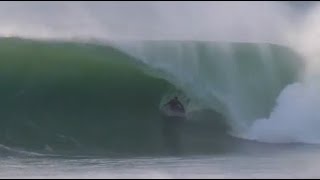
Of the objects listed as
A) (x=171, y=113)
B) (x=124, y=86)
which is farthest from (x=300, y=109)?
A: (x=124, y=86)

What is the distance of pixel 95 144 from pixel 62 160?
1268 millimetres

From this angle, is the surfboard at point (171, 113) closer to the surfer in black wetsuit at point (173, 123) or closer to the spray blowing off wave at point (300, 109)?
the surfer in black wetsuit at point (173, 123)

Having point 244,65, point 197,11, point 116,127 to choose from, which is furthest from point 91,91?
point 197,11

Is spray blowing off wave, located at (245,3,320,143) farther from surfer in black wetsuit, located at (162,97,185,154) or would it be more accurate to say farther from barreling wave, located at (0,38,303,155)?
surfer in black wetsuit, located at (162,97,185,154)

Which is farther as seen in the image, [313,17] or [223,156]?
[313,17]

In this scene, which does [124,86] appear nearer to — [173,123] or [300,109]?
[173,123]

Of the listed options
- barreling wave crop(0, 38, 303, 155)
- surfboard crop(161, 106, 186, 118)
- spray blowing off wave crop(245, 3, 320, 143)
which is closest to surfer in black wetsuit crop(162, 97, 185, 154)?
surfboard crop(161, 106, 186, 118)

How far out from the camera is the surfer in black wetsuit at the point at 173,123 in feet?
44.3

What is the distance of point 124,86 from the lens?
15.5 m

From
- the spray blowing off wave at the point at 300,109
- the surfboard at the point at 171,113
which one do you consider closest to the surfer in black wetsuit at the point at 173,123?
the surfboard at the point at 171,113

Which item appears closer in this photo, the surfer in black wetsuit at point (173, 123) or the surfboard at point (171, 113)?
the surfer in black wetsuit at point (173, 123)

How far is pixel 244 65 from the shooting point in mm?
16781

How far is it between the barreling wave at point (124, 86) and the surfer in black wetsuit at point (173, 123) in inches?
5.3

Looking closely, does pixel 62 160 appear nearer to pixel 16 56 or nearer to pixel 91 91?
pixel 91 91
